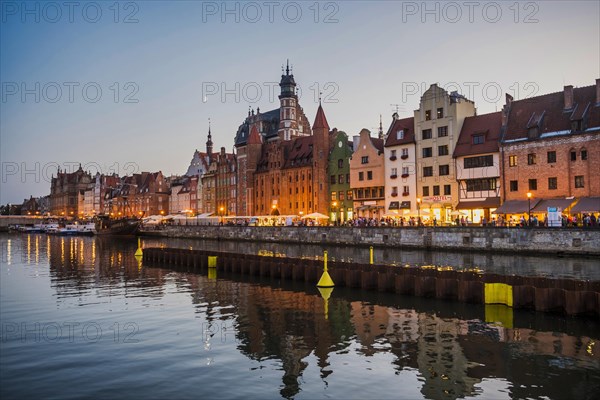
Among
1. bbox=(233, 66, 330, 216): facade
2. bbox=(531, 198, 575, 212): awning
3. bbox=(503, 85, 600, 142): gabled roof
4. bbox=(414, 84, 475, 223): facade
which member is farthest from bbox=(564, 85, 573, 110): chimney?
bbox=(233, 66, 330, 216): facade

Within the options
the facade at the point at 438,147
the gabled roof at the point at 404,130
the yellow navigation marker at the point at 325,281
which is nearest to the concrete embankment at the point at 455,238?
the facade at the point at 438,147

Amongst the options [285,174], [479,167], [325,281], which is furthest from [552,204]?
[285,174]

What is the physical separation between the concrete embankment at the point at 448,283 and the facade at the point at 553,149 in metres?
32.7

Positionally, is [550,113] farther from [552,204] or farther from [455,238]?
[455,238]

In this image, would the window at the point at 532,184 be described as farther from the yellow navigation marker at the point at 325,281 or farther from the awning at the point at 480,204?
the yellow navigation marker at the point at 325,281

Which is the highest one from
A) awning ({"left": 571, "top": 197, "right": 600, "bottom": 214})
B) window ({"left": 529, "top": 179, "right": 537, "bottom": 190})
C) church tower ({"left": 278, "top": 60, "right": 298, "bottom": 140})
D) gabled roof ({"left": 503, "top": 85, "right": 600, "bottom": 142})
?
church tower ({"left": 278, "top": 60, "right": 298, "bottom": 140})

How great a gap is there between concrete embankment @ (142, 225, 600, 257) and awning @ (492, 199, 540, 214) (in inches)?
261

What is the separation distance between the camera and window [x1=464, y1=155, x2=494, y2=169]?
224 ft

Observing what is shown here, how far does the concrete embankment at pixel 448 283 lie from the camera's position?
23.9 metres

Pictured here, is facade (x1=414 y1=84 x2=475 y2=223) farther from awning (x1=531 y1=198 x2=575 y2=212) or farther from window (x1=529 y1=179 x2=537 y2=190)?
awning (x1=531 y1=198 x2=575 y2=212)

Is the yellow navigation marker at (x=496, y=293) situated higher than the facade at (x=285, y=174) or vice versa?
the facade at (x=285, y=174)

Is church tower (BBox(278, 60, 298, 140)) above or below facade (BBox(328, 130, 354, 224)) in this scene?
above

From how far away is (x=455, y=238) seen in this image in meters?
59.6

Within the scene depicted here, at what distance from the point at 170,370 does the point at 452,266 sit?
32.4m
